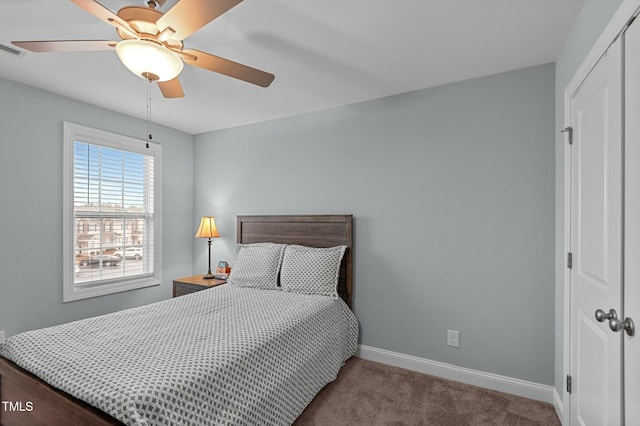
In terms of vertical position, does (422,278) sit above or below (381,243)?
below

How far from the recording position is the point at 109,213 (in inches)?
129

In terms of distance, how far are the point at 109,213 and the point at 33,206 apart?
65 cm

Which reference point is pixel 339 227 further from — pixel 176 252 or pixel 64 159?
pixel 64 159

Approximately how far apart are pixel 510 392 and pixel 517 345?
1.15 ft

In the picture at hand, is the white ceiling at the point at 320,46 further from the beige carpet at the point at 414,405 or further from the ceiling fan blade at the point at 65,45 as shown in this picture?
the beige carpet at the point at 414,405

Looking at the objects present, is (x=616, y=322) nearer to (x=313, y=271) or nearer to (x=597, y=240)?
(x=597, y=240)

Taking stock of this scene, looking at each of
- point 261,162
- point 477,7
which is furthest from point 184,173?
point 477,7

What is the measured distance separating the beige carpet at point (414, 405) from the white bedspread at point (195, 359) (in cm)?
15

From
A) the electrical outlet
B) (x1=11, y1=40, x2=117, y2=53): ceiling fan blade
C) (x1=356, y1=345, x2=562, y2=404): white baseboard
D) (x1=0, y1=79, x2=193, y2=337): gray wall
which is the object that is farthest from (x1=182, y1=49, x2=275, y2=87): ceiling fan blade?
(x1=356, y1=345, x2=562, y2=404): white baseboard

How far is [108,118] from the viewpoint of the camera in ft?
10.6

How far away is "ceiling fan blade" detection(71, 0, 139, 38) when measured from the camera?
3.99ft

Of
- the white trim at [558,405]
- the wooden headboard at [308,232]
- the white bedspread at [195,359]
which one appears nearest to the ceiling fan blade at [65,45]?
the white bedspread at [195,359]

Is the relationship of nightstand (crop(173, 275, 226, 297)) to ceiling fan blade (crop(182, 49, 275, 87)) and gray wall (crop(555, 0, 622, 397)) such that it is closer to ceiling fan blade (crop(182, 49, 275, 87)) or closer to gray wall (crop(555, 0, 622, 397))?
ceiling fan blade (crop(182, 49, 275, 87))

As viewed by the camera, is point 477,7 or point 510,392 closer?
point 477,7
